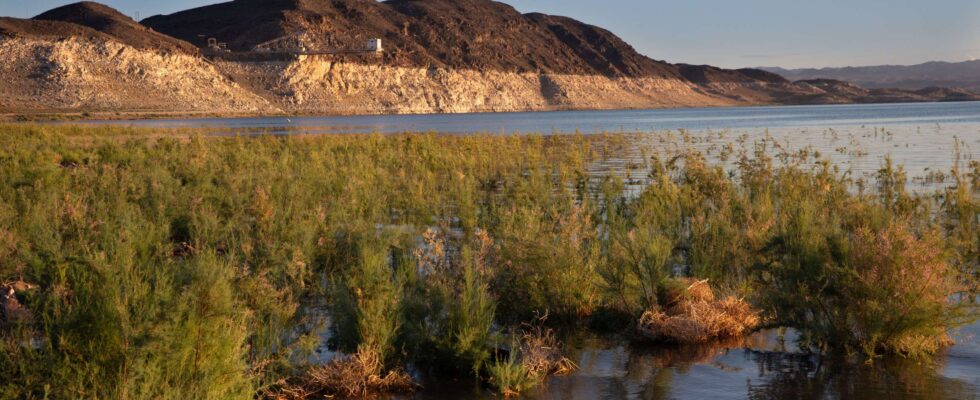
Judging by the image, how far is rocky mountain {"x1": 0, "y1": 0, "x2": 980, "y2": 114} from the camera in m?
90.5

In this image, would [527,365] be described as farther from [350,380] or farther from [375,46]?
[375,46]

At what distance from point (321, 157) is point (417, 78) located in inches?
4455

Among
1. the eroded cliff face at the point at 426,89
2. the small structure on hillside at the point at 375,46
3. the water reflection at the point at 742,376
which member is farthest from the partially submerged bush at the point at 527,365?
the small structure on hillside at the point at 375,46

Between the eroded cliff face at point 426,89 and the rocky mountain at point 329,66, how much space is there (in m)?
0.22

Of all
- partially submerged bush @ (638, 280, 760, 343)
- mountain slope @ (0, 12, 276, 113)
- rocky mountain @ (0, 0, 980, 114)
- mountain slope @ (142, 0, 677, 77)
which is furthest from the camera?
mountain slope @ (142, 0, 677, 77)

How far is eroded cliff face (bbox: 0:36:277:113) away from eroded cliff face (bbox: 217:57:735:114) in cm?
984

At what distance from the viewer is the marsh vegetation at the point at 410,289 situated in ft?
17.4

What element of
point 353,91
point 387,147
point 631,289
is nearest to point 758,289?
point 631,289

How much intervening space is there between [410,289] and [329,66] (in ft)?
386

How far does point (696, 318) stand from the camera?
25.9 feet

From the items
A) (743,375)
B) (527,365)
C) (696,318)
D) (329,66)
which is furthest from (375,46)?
(743,375)

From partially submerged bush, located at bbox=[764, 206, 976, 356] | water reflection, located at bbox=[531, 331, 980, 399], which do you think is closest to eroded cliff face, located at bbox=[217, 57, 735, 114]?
water reflection, located at bbox=[531, 331, 980, 399]

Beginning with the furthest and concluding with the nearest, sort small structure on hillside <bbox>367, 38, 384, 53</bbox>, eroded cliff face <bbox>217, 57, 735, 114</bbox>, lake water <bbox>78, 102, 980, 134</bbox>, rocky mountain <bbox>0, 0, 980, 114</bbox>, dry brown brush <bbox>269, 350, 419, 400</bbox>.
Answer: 1. small structure on hillside <bbox>367, 38, 384, 53</bbox>
2. eroded cliff face <bbox>217, 57, 735, 114</bbox>
3. rocky mountain <bbox>0, 0, 980, 114</bbox>
4. lake water <bbox>78, 102, 980, 134</bbox>
5. dry brown brush <bbox>269, 350, 419, 400</bbox>

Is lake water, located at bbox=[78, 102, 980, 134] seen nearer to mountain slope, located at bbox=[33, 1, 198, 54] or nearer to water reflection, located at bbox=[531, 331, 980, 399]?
water reflection, located at bbox=[531, 331, 980, 399]
